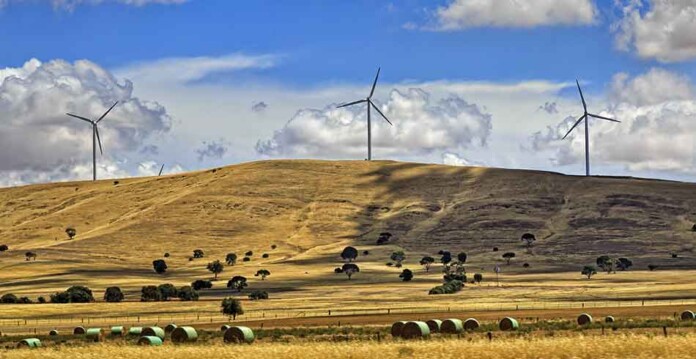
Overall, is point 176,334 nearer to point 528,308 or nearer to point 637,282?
point 528,308

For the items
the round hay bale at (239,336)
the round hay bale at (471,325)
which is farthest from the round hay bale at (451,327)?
the round hay bale at (239,336)

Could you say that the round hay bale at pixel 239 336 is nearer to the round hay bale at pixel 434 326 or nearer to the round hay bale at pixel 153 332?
the round hay bale at pixel 153 332

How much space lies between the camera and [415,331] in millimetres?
70812

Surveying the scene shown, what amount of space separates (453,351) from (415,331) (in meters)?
19.9

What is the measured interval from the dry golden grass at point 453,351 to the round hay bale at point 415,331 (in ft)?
42.5

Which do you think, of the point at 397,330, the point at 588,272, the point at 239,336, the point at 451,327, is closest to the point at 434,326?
the point at 451,327

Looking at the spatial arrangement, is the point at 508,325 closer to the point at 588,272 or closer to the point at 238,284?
the point at 238,284

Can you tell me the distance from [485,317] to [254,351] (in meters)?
44.5

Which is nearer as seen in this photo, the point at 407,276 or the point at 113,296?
the point at 113,296

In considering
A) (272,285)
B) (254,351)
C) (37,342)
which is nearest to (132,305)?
(272,285)

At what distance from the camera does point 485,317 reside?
9638cm

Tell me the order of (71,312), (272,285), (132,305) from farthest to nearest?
(272,285) → (132,305) → (71,312)

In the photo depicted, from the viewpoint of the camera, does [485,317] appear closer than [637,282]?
Yes

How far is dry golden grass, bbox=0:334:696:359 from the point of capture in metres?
48.2
